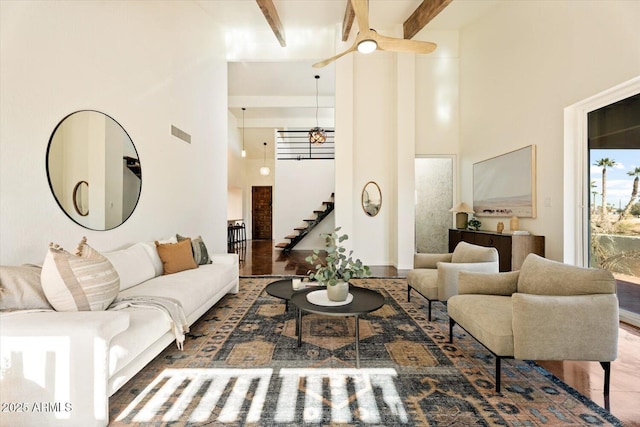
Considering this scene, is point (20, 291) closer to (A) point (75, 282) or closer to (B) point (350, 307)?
(A) point (75, 282)

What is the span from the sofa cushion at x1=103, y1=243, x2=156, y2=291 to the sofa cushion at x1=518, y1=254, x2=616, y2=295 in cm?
334

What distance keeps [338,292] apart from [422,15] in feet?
17.1

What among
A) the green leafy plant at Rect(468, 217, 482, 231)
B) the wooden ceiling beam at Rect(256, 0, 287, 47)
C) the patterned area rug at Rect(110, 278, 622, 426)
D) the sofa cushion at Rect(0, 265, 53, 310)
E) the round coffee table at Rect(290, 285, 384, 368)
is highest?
the wooden ceiling beam at Rect(256, 0, 287, 47)

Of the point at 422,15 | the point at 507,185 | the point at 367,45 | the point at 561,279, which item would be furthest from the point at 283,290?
the point at 422,15

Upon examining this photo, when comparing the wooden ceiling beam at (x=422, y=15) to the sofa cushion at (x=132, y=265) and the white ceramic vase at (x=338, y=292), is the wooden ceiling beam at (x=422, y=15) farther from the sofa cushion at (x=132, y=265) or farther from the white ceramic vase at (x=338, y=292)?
the sofa cushion at (x=132, y=265)

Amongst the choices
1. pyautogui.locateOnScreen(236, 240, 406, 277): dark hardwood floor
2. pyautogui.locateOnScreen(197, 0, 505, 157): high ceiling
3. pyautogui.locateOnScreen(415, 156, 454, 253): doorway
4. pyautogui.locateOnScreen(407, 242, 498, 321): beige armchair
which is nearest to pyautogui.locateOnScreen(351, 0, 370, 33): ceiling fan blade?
pyautogui.locateOnScreen(197, 0, 505, 157): high ceiling

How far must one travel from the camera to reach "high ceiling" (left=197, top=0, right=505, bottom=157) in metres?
5.25

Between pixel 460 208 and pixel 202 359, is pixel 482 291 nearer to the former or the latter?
pixel 202 359

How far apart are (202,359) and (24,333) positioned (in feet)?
3.72

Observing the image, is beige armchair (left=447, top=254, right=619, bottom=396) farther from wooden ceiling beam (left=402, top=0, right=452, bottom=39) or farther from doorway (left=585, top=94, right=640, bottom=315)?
wooden ceiling beam (left=402, top=0, right=452, bottom=39)

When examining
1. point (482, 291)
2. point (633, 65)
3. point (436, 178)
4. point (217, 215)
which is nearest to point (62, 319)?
point (482, 291)

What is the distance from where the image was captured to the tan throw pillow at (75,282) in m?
1.79

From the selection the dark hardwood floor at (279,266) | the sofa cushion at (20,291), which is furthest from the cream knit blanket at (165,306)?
the dark hardwood floor at (279,266)

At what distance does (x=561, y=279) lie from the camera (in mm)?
2018
